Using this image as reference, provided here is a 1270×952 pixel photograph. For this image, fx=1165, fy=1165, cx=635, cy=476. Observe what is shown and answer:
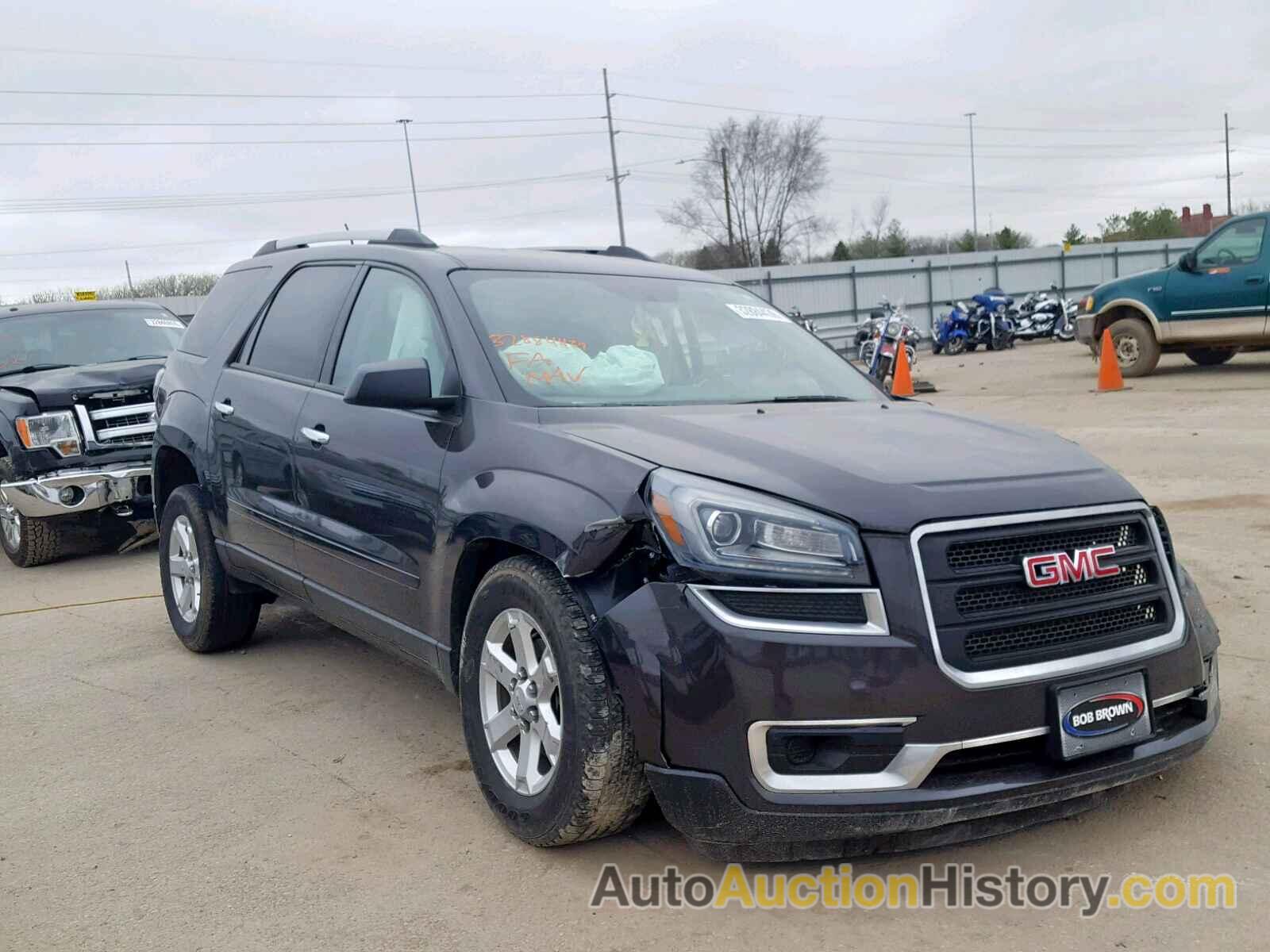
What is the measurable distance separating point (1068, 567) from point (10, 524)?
25.3 feet

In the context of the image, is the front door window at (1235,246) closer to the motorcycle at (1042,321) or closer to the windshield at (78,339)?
the windshield at (78,339)

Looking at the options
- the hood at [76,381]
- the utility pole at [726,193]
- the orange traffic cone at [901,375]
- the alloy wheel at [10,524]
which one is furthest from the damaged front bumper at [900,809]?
the utility pole at [726,193]

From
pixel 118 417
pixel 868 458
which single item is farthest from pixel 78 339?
pixel 868 458

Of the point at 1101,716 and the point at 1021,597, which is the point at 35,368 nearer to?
the point at 1021,597

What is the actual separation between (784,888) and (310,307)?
122 inches

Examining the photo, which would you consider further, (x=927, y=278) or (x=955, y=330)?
(x=927, y=278)

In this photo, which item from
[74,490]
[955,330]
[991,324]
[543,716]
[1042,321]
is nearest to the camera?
[543,716]

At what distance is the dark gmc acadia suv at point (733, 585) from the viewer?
2783 millimetres

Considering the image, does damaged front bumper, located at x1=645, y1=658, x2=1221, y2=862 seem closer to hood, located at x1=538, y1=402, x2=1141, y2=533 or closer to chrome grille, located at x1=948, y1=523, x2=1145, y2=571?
chrome grille, located at x1=948, y1=523, x2=1145, y2=571

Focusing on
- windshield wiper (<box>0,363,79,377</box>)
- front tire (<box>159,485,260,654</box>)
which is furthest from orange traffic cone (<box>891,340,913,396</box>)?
front tire (<box>159,485,260,654</box>)

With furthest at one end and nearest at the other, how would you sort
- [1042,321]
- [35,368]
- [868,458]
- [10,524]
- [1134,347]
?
[1042,321] → [1134,347] → [35,368] → [10,524] → [868,458]

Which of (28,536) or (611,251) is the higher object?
(611,251)

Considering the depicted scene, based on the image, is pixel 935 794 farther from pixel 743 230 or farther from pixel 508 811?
pixel 743 230

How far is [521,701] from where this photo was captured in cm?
330
